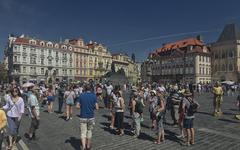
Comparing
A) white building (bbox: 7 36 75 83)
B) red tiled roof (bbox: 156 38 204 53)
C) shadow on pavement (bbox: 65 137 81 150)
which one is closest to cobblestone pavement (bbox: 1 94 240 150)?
shadow on pavement (bbox: 65 137 81 150)

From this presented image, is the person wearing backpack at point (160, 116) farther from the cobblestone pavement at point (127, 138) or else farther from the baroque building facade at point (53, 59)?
→ the baroque building facade at point (53, 59)

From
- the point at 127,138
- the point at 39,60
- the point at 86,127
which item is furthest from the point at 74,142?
the point at 39,60

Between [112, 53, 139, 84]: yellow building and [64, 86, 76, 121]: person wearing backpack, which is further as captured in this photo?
[112, 53, 139, 84]: yellow building

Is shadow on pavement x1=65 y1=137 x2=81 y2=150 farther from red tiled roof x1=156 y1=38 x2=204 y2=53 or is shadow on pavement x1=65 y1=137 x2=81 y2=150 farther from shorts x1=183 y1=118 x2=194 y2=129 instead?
red tiled roof x1=156 y1=38 x2=204 y2=53

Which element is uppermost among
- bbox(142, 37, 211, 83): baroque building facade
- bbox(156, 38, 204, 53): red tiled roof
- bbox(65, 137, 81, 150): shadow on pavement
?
bbox(156, 38, 204, 53): red tiled roof

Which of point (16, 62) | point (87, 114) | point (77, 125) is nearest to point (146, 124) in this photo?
point (77, 125)

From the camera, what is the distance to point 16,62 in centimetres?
8019

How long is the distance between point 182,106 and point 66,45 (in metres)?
85.1

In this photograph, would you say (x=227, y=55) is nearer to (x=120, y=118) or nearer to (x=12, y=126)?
(x=120, y=118)

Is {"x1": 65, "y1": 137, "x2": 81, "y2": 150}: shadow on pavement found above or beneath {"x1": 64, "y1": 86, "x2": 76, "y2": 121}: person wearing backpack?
beneath

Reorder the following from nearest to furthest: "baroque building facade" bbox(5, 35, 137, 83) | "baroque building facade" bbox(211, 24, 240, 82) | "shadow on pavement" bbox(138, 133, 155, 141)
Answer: "shadow on pavement" bbox(138, 133, 155, 141) < "baroque building facade" bbox(211, 24, 240, 82) < "baroque building facade" bbox(5, 35, 137, 83)

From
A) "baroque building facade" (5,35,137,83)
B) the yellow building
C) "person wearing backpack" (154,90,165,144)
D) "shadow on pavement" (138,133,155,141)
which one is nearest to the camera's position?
"person wearing backpack" (154,90,165,144)

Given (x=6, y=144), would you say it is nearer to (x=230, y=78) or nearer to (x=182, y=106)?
(x=182, y=106)

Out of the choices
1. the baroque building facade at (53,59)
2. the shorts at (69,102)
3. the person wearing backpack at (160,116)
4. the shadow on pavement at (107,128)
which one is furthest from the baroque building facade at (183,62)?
the person wearing backpack at (160,116)
